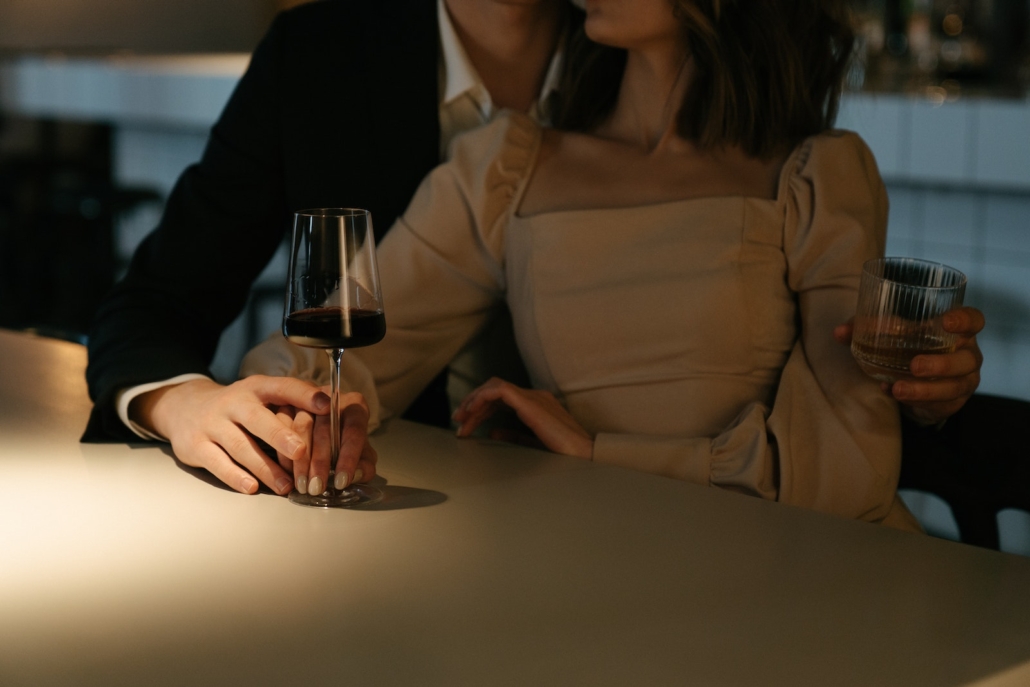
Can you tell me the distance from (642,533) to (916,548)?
0.83ft

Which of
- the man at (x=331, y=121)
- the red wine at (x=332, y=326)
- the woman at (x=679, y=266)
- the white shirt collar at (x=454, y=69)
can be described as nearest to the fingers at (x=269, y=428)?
the red wine at (x=332, y=326)

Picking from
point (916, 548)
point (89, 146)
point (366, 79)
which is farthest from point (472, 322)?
point (89, 146)

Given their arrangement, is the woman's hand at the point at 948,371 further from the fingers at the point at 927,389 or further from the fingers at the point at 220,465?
the fingers at the point at 220,465

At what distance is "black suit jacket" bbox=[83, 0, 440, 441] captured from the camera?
5.90 ft

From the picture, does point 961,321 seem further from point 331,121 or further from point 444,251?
point 331,121

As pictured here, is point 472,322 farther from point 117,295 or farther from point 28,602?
point 28,602

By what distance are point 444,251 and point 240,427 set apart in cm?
52

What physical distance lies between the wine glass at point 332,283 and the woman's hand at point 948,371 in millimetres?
593

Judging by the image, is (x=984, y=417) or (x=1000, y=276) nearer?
(x=984, y=417)

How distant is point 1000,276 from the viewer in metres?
3.21

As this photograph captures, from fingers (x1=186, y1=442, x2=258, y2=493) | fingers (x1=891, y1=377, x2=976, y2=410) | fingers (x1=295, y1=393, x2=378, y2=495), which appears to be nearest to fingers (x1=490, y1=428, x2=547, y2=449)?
fingers (x1=295, y1=393, x2=378, y2=495)

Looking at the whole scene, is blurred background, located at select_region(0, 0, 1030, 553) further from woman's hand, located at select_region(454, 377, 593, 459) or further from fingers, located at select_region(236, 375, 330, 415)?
woman's hand, located at select_region(454, 377, 593, 459)

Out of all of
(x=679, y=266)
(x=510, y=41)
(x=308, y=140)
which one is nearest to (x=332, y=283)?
(x=679, y=266)

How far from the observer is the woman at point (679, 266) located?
4.69ft
